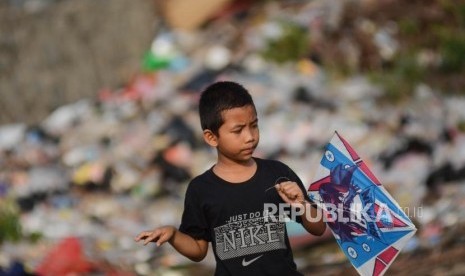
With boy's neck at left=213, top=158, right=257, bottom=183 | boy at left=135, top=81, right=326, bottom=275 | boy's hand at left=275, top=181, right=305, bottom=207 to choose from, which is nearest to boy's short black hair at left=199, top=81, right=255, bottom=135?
boy at left=135, top=81, right=326, bottom=275

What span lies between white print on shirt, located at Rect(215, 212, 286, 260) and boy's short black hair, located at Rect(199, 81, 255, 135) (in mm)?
276

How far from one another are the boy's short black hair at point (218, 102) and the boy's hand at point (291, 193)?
265 mm

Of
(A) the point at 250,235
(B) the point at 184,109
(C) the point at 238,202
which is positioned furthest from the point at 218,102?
(B) the point at 184,109

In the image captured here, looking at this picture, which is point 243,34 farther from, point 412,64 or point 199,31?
point 412,64

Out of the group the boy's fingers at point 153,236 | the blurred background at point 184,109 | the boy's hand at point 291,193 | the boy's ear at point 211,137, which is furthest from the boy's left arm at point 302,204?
the blurred background at point 184,109

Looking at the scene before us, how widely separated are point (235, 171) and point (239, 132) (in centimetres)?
13

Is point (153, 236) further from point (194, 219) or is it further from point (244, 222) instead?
point (244, 222)

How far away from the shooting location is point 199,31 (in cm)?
872

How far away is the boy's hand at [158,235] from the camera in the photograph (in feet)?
10.9

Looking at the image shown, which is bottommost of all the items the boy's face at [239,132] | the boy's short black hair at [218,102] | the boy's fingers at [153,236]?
the boy's fingers at [153,236]

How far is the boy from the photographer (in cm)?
337

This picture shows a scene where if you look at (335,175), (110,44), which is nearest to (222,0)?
(110,44)

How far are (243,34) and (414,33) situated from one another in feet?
4.08

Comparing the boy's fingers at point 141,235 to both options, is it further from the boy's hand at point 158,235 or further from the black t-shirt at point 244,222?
the black t-shirt at point 244,222
